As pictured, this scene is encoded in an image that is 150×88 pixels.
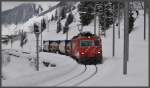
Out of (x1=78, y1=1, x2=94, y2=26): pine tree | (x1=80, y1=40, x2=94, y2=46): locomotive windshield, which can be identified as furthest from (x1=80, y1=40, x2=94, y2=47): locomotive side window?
(x1=78, y1=1, x2=94, y2=26): pine tree

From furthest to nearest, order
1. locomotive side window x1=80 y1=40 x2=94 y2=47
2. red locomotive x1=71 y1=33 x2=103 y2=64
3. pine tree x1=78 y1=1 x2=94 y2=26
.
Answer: pine tree x1=78 y1=1 x2=94 y2=26, locomotive side window x1=80 y1=40 x2=94 y2=47, red locomotive x1=71 y1=33 x2=103 y2=64

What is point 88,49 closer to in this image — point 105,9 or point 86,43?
point 86,43

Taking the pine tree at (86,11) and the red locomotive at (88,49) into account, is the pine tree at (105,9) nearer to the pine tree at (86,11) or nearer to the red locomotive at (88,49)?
the pine tree at (86,11)

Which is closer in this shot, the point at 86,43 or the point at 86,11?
the point at 86,43

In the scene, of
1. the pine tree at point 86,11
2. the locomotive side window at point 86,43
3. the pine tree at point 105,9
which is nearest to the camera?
the locomotive side window at point 86,43

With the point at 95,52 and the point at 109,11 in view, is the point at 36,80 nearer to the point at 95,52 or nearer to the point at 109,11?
the point at 95,52

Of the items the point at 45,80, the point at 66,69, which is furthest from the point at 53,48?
the point at 45,80

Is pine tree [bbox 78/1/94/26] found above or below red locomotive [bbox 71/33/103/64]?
above

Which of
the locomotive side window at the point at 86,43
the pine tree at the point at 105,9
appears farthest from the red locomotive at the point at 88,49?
the pine tree at the point at 105,9

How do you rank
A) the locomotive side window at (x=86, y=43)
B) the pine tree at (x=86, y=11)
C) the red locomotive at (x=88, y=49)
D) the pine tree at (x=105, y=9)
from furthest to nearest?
the pine tree at (x=86, y=11)
the pine tree at (x=105, y=9)
the locomotive side window at (x=86, y=43)
the red locomotive at (x=88, y=49)

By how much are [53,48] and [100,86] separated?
4525 cm

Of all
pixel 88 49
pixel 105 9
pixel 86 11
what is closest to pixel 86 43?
pixel 88 49

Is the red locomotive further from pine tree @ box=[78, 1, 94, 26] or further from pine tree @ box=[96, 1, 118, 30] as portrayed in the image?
pine tree @ box=[78, 1, 94, 26]

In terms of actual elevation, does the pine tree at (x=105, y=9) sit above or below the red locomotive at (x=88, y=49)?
above
